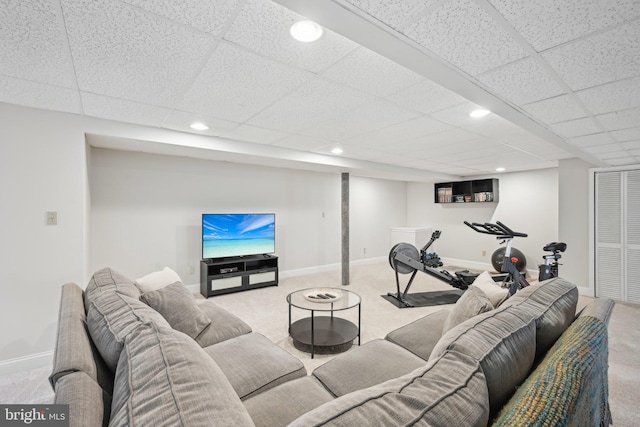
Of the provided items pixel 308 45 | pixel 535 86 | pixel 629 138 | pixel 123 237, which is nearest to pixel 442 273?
pixel 629 138

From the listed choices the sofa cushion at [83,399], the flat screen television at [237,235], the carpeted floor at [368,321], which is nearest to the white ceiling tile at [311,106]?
the sofa cushion at [83,399]

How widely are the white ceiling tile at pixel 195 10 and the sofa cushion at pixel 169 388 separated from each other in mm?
1325

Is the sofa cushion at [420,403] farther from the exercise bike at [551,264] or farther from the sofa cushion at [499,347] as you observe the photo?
the exercise bike at [551,264]

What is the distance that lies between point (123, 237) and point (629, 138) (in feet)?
19.5

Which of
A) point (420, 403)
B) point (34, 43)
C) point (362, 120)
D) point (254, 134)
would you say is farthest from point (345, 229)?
point (420, 403)

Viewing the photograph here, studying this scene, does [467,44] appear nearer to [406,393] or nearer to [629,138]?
[406,393]

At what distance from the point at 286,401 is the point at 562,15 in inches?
77.6

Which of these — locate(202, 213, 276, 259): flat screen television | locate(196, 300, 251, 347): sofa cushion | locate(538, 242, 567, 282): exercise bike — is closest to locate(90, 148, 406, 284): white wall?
locate(202, 213, 276, 259): flat screen television

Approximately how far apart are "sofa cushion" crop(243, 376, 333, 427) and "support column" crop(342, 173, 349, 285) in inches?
145

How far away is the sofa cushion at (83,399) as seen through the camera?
76 cm

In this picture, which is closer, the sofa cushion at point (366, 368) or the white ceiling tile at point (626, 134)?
Answer: the sofa cushion at point (366, 368)

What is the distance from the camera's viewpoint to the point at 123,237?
3887mm

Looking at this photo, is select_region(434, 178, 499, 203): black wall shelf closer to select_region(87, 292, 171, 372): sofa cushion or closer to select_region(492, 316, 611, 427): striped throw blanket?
select_region(492, 316, 611, 427): striped throw blanket

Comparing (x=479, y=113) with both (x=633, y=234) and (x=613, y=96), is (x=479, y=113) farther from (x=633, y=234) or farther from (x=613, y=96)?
(x=633, y=234)
